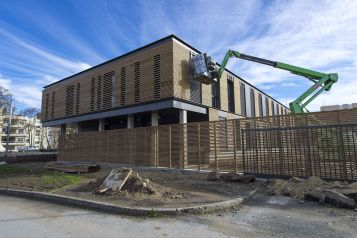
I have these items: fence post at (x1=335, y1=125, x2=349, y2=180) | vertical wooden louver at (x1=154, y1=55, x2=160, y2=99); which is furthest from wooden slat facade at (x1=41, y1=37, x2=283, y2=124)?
fence post at (x1=335, y1=125, x2=349, y2=180)

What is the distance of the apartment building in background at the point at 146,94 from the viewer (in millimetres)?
19844

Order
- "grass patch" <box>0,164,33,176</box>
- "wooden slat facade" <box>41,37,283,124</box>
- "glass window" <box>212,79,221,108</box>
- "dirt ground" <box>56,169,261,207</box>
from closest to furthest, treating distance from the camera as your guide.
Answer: "dirt ground" <box>56,169,261,207</box>, "grass patch" <box>0,164,33,176</box>, "wooden slat facade" <box>41,37,283,124</box>, "glass window" <box>212,79,221,108</box>

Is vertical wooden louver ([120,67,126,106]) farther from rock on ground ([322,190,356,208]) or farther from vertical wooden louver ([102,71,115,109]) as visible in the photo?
rock on ground ([322,190,356,208])

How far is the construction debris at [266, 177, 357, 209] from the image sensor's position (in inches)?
292

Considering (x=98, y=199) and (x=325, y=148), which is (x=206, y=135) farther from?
(x=98, y=199)

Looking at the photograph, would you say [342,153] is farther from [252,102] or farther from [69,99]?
[69,99]

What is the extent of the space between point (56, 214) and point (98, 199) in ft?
4.48

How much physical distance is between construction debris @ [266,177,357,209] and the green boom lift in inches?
343

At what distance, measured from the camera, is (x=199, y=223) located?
253 inches

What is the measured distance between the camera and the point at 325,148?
11.0m

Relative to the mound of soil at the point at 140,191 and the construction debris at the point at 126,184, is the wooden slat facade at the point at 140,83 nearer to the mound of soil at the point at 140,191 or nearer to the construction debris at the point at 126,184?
the construction debris at the point at 126,184

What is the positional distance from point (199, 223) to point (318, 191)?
13.4 feet

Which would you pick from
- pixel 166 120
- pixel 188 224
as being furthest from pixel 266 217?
pixel 166 120

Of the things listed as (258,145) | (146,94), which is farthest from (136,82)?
(258,145)
